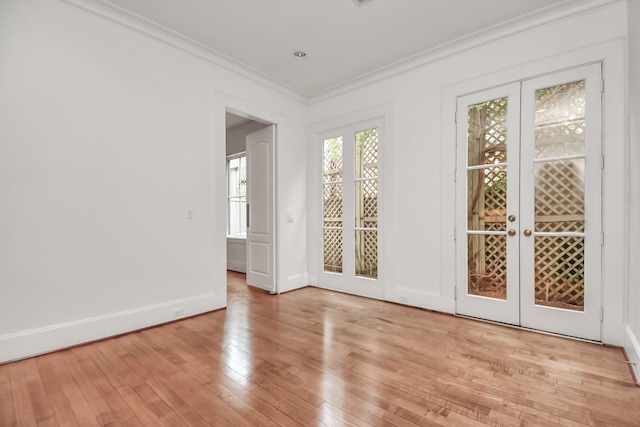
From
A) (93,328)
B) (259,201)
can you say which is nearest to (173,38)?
(259,201)

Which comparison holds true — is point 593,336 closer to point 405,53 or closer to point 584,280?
point 584,280

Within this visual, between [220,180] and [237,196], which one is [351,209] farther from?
[237,196]

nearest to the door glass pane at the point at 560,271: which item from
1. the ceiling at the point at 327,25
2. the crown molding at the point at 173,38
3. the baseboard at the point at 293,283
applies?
the ceiling at the point at 327,25

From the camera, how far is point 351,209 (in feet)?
14.6

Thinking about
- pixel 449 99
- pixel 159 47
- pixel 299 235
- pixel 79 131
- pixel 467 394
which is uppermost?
pixel 159 47

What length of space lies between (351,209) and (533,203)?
217cm

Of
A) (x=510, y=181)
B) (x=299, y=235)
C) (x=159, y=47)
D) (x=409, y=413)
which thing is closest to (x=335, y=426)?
(x=409, y=413)

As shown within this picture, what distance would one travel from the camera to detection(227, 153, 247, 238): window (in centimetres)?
650

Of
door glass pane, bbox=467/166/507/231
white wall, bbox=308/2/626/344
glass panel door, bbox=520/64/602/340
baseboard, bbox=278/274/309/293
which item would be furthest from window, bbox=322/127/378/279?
glass panel door, bbox=520/64/602/340

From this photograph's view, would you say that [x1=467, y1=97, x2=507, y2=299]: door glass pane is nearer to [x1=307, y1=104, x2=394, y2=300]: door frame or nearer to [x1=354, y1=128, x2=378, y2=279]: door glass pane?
[x1=307, y1=104, x2=394, y2=300]: door frame

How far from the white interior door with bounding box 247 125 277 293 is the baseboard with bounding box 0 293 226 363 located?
1.15 meters

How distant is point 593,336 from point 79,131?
4821 mm

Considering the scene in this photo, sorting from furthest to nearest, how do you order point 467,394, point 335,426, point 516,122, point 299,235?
point 299,235 → point 516,122 → point 467,394 → point 335,426

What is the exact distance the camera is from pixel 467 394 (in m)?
1.91
